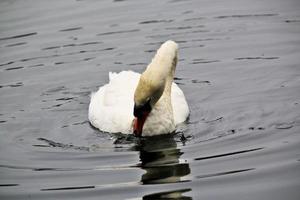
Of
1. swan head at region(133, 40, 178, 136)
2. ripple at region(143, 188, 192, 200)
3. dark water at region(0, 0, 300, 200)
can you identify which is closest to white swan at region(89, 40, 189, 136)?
swan head at region(133, 40, 178, 136)

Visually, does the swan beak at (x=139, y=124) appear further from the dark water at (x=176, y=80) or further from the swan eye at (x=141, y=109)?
the dark water at (x=176, y=80)

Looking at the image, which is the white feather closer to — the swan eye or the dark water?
the dark water

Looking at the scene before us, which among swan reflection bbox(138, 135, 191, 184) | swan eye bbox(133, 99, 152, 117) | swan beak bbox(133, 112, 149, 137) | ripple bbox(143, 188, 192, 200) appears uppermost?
swan eye bbox(133, 99, 152, 117)

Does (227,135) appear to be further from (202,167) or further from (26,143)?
(26,143)

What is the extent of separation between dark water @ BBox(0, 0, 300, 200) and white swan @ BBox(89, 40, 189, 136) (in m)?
0.20

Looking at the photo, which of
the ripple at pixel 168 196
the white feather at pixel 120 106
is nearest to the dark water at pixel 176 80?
the ripple at pixel 168 196

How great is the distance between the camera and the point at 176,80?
1512cm

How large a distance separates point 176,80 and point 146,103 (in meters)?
3.28

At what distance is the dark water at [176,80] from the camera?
10.3 m

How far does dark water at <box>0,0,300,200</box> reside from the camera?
10.3 metres

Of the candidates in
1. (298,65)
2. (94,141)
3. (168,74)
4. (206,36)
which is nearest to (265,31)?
(206,36)

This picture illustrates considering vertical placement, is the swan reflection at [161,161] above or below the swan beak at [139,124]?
below

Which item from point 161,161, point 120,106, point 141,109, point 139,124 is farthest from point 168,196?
point 120,106

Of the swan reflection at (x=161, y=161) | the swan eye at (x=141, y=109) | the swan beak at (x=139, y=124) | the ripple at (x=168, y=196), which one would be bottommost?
the ripple at (x=168, y=196)
